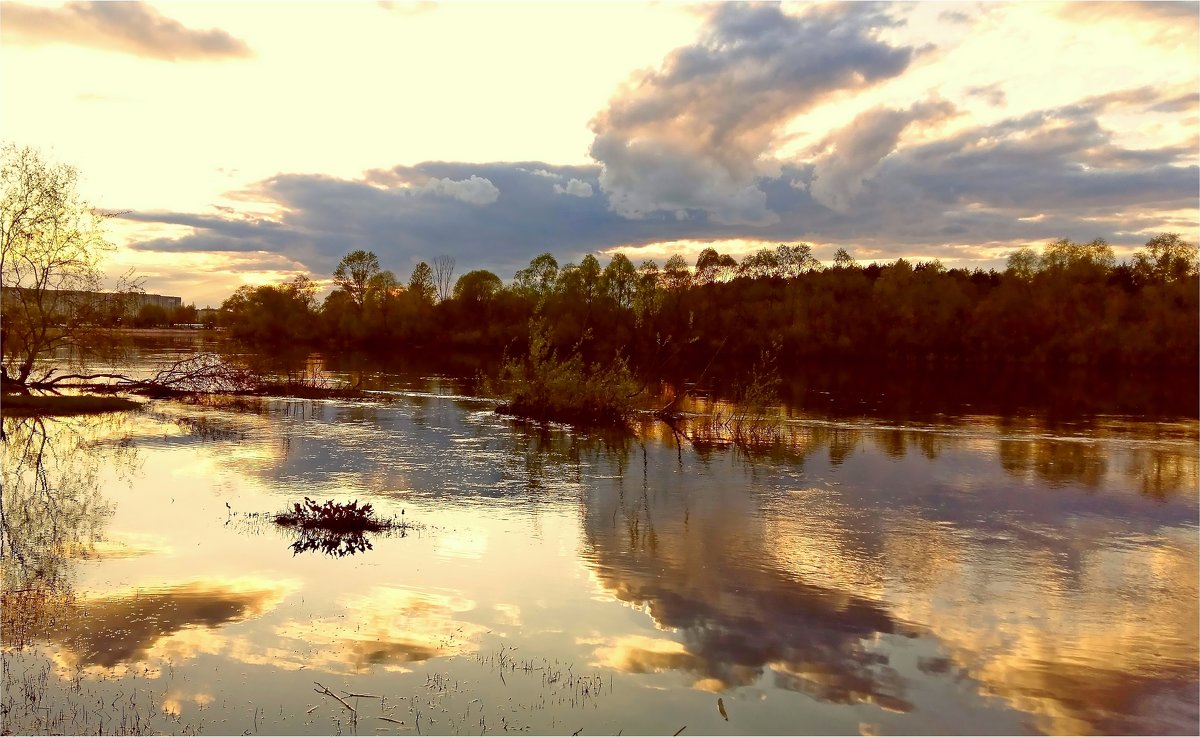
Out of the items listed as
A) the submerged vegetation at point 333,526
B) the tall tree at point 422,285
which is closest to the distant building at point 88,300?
the submerged vegetation at point 333,526

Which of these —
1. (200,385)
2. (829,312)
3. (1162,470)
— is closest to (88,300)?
(200,385)

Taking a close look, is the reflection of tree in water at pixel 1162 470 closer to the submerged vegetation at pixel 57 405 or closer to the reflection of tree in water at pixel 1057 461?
the reflection of tree in water at pixel 1057 461

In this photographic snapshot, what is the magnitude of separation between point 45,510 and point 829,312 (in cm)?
8780

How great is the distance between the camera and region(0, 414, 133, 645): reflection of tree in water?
1084 cm

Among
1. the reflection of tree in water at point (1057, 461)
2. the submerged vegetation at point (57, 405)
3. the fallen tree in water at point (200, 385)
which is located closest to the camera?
the reflection of tree in water at point (1057, 461)

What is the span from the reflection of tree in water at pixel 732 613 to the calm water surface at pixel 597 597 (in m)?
0.05

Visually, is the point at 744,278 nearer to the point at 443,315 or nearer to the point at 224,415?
the point at 443,315

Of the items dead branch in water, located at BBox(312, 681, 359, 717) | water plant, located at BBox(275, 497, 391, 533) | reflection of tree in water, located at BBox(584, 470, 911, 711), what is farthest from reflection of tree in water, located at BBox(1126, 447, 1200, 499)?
dead branch in water, located at BBox(312, 681, 359, 717)

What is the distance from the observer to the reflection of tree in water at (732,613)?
915 centimetres

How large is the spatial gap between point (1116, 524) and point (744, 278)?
9552 cm

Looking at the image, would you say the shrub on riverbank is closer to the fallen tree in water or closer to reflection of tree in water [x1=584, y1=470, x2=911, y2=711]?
the fallen tree in water

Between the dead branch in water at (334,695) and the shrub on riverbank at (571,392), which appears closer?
the dead branch in water at (334,695)

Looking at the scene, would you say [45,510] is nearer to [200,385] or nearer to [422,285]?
[200,385]

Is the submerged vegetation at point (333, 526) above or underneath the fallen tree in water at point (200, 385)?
underneath
